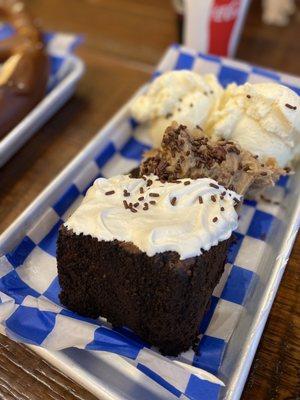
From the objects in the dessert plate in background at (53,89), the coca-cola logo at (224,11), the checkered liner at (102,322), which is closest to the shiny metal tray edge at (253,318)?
the checkered liner at (102,322)

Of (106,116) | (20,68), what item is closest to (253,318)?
(106,116)

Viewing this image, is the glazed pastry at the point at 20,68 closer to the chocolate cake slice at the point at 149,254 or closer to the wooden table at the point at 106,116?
the wooden table at the point at 106,116

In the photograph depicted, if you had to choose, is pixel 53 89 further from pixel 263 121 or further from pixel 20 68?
pixel 263 121

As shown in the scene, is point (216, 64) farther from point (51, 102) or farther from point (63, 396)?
point (63, 396)

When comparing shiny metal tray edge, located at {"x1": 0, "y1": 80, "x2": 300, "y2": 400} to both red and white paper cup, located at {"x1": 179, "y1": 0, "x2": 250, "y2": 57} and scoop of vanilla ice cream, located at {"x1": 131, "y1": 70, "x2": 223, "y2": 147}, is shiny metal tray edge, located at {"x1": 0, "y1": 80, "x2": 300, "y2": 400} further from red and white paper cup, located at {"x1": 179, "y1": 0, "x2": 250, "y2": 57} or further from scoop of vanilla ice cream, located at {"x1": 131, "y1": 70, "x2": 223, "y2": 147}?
red and white paper cup, located at {"x1": 179, "y1": 0, "x2": 250, "y2": 57}

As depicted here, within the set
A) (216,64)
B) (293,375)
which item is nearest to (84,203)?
(293,375)

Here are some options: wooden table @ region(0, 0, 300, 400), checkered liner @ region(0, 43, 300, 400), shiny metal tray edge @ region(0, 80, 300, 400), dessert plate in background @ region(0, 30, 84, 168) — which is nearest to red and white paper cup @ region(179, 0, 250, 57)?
wooden table @ region(0, 0, 300, 400)
